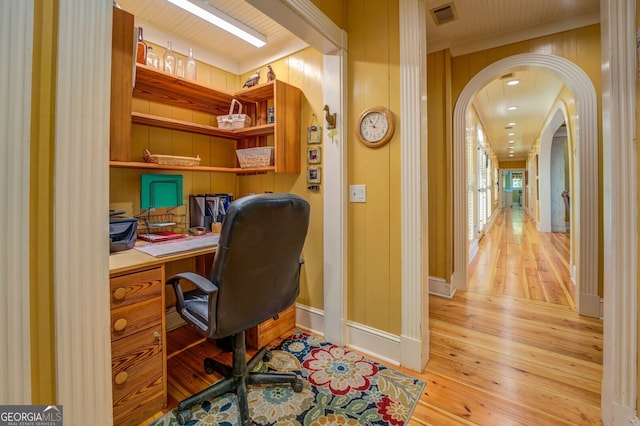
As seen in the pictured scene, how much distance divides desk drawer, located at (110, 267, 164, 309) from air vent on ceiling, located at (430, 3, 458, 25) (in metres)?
2.97

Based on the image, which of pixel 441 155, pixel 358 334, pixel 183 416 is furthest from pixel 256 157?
pixel 441 155

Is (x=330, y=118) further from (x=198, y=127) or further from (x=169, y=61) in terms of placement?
(x=169, y=61)

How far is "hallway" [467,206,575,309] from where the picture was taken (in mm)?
3025

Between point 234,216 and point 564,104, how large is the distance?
17.2 ft

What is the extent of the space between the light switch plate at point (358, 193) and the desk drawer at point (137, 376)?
4.73 ft

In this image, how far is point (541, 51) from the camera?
2.59 meters

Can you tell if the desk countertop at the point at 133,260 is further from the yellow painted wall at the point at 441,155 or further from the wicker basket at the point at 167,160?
the yellow painted wall at the point at 441,155

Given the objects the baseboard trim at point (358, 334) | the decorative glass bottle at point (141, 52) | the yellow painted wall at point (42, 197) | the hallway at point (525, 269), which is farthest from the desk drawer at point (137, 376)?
the hallway at point (525, 269)

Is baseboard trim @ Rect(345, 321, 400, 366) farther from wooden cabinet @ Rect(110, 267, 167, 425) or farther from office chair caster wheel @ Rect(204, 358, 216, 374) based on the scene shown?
wooden cabinet @ Rect(110, 267, 167, 425)

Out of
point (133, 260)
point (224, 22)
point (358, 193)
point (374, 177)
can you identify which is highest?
point (224, 22)

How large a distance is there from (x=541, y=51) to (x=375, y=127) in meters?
2.10

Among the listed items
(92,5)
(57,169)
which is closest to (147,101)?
(92,5)

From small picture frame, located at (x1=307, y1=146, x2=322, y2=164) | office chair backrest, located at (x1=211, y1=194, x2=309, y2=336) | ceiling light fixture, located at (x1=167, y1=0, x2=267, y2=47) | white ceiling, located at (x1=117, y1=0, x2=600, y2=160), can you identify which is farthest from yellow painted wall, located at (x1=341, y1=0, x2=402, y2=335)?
ceiling light fixture, located at (x1=167, y1=0, x2=267, y2=47)

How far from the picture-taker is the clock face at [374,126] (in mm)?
1836
